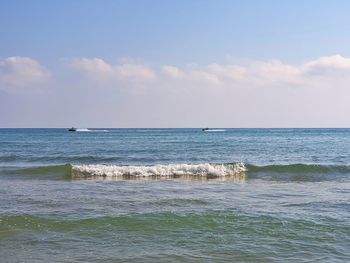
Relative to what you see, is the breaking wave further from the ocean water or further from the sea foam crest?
the ocean water

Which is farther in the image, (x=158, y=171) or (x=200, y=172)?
(x=158, y=171)

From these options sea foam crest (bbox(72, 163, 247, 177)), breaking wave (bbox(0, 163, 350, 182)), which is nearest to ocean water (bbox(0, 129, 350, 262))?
breaking wave (bbox(0, 163, 350, 182))

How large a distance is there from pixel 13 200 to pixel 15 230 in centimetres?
445

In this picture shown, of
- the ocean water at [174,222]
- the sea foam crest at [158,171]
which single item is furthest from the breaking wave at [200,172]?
the ocean water at [174,222]

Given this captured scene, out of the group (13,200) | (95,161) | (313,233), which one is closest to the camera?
(313,233)

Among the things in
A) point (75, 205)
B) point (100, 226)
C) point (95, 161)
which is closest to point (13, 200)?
point (75, 205)

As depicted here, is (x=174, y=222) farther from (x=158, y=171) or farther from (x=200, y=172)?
(x=158, y=171)

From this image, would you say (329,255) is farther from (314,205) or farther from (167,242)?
(314,205)

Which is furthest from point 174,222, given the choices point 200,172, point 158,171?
point 158,171

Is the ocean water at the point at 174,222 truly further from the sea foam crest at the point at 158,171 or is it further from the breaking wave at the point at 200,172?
the sea foam crest at the point at 158,171

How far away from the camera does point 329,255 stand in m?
8.64

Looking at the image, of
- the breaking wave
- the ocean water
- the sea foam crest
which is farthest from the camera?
the sea foam crest

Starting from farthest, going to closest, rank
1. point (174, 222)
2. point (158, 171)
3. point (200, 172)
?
point (158, 171)
point (200, 172)
point (174, 222)

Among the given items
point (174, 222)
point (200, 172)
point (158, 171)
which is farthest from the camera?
point (158, 171)
